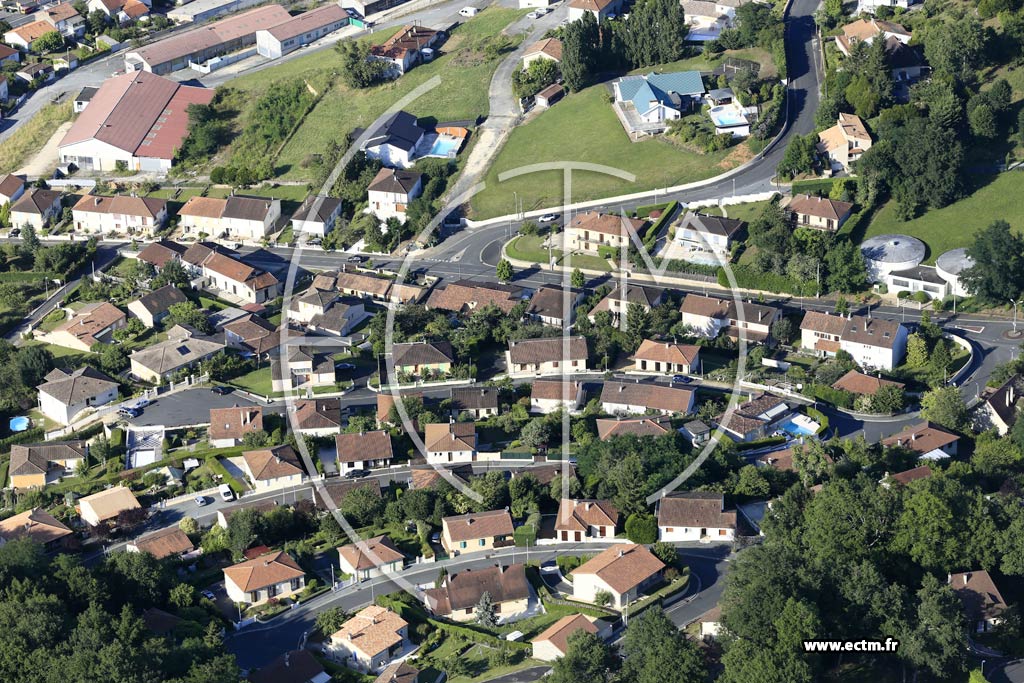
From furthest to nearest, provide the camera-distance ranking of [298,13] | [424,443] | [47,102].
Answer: [298,13] → [47,102] → [424,443]

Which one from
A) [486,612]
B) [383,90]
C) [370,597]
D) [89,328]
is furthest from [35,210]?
[486,612]

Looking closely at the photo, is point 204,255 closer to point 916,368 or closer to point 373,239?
point 373,239

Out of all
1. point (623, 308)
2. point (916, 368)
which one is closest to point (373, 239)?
point (623, 308)

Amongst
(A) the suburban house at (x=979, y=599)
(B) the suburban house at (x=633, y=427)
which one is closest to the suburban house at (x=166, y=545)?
(B) the suburban house at (x=633, y=427)

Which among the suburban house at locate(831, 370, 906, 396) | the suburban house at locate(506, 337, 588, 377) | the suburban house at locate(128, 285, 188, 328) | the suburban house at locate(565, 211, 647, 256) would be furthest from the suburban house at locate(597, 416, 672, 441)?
the suburban house at locate(128, 285, 188, 328)

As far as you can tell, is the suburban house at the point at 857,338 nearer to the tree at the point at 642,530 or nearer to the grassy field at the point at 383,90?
the tree at the point at 642,530
